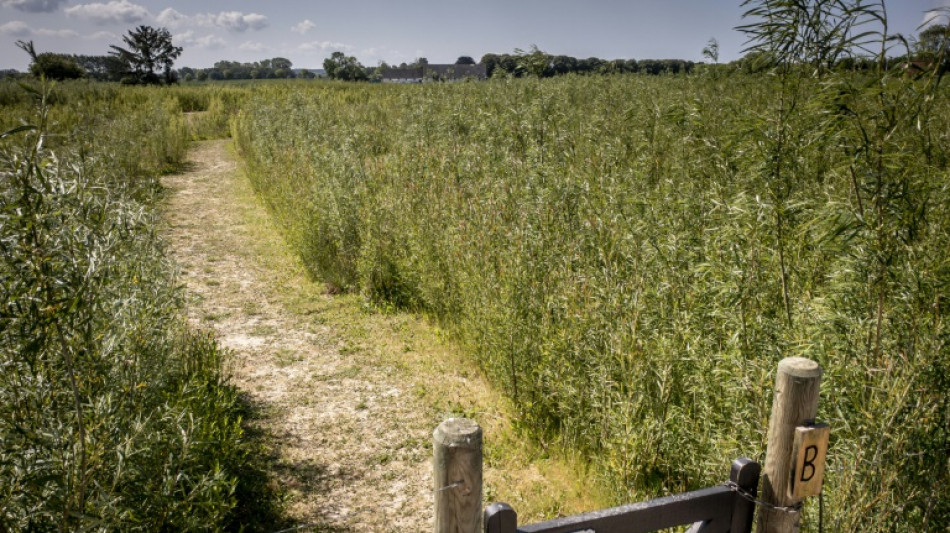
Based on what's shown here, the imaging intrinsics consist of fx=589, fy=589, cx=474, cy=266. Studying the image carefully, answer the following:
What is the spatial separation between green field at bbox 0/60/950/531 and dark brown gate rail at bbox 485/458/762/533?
57cm

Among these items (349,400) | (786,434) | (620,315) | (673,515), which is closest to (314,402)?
(349,400)

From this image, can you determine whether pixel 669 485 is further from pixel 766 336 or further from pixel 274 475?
pixel 274 475

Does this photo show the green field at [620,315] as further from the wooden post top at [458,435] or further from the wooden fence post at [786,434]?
the wooden post top at [458,435]

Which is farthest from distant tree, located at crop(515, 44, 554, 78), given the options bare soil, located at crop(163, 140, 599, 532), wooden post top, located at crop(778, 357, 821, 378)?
wooden post top, located at crop(778, 357, 821, 378)

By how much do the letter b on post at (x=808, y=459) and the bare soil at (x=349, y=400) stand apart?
1895 mm

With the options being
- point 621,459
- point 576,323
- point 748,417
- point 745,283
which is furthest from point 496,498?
point 745,283

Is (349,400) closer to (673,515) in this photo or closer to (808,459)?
(673,515)

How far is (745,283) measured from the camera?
3.06 meters

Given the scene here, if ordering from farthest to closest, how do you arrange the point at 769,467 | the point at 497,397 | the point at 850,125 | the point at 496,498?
the point at 497,397 → the point at 496,498 → the point at 850,125 → the point at 769,467

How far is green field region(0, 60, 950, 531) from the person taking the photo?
2.25 meters

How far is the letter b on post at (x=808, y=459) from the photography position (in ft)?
6.36

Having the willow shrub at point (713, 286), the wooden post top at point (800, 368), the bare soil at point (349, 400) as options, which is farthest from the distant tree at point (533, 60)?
the wooden post top at point (800, 368)

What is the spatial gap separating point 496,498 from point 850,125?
3.15 meters

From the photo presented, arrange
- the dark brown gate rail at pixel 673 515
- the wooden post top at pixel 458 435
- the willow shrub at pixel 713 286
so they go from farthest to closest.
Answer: the willow shrub at pixel 713 286
the dark brown gate rail at pixel 673 515
the wooden post top at pixel 458 435
